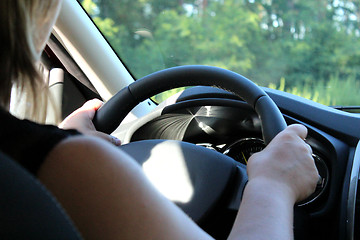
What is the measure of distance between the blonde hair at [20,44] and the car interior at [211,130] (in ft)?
2.00

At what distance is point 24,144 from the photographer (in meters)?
0.66

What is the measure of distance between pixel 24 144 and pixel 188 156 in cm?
80

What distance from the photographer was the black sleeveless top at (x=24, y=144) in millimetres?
652

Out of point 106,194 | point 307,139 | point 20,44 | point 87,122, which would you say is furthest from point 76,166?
point 307,139

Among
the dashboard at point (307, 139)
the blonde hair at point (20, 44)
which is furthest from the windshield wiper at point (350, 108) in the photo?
the blonde hair at point (20, 44)

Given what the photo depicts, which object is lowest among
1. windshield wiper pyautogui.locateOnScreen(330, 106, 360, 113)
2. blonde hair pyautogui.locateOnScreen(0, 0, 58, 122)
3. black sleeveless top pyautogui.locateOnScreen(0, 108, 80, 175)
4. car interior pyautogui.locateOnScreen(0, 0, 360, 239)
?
windshield wiper pyautogui.locateOnScreen(330, 106, 360, 113)

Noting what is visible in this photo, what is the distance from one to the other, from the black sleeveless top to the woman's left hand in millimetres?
659

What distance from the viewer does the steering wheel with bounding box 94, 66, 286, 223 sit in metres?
1.38

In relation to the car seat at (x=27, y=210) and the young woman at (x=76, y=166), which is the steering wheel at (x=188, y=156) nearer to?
the young woman at (x=76, y=166)

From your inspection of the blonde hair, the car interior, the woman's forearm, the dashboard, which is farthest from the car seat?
the dashboard

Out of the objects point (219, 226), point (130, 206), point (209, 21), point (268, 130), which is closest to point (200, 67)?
point (268, 130)

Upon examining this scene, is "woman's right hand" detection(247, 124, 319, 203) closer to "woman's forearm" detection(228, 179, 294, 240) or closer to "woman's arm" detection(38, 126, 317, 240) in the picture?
"woman's forearm" detection(228, 179, 294, 240)

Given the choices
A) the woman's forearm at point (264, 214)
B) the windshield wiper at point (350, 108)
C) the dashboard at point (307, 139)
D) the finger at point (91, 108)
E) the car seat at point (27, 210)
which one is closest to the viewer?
the car seat at point (27, 210)

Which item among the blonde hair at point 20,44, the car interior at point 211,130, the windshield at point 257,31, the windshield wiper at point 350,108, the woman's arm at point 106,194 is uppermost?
the blonde hair at point 20,44
